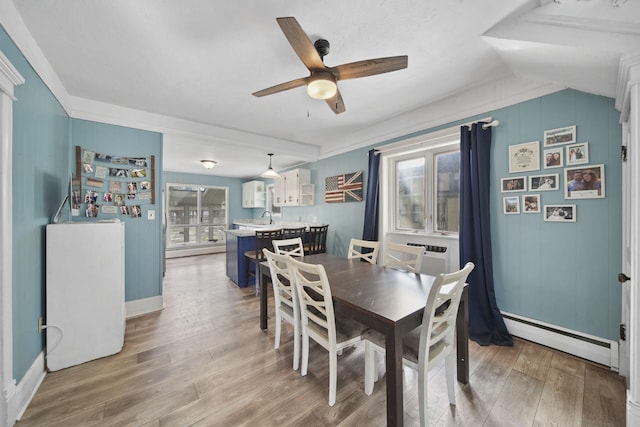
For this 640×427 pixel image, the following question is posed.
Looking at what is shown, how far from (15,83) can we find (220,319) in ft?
8.13

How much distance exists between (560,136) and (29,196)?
4.16 m

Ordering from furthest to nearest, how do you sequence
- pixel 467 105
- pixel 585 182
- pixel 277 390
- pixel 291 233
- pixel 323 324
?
pixel 291 233, pixel 467 105, pixel 585 182, pixel 277 390, pixel 323 324

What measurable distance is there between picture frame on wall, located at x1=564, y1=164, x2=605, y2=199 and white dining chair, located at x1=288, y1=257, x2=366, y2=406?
2.07 meters

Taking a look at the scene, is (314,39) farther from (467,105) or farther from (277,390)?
(277,390)

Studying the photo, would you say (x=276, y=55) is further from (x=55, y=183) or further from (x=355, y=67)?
(x=55, y=183)

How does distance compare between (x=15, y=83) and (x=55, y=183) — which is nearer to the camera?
(x=15, y=83)

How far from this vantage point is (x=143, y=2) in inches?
54.7

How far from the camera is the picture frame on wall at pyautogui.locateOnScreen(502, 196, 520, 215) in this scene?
7.34 feet

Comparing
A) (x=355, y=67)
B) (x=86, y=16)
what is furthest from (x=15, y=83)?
(x=355, y=67)

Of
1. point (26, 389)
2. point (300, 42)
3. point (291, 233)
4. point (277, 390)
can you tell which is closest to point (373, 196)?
point (291, 233)

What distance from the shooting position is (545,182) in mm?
2084

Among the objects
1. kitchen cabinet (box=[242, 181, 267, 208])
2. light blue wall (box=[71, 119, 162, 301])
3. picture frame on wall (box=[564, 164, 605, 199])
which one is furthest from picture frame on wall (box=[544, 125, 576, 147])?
kitchen cabinet (box=[242, 181, 267, 208])

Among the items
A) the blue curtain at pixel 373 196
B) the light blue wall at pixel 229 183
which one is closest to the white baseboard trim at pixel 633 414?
the blue curtain at pixel 373 196

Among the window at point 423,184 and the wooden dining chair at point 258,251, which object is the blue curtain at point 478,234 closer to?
the window at point 423,184
